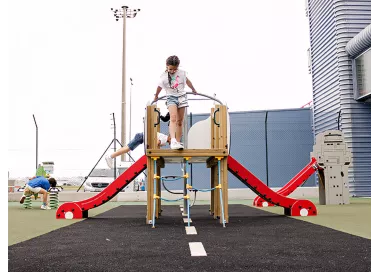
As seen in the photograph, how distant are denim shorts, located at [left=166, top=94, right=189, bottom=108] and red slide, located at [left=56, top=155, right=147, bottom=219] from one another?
1.12 meters

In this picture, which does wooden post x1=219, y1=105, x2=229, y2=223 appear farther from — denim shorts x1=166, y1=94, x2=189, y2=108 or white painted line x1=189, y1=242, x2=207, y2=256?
white painted line x1=189, y1=242, x2=207, y2=256

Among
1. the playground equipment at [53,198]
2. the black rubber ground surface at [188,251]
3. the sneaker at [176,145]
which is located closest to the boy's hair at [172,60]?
the sneaker at [176,145]

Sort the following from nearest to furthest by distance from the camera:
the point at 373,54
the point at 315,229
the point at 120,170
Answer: the point at 373,54
the point at 315,229
the point at 120,170

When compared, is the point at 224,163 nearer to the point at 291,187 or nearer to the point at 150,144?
the point at 150,144

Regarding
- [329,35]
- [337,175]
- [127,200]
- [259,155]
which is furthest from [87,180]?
[329,35]

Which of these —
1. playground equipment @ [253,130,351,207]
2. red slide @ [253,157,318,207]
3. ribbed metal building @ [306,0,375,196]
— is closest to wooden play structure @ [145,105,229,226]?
red slide @ [253,157,318,207]

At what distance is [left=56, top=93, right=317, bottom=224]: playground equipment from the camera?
666cm

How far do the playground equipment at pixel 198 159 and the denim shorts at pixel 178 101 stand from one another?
0.30 metres

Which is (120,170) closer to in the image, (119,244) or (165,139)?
(165,139)

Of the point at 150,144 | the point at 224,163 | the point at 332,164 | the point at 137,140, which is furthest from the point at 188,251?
the point at 332,164

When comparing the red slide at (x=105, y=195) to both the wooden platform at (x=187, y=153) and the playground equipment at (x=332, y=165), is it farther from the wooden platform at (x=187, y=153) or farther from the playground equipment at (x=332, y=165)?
the playground equipment at (x=332, y=165)

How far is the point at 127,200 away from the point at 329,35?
418 inches

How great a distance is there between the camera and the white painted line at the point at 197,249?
363 cm

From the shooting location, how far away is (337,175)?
13.4 meters
